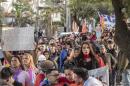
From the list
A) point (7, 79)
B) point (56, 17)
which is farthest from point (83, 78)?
point (56, 17)

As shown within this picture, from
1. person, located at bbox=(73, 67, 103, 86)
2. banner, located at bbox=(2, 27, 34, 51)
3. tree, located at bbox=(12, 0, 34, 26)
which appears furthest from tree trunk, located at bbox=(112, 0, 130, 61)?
tree, located at bbox=(12, 0, 34, 26)

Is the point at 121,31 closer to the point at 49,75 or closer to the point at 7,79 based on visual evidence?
the point at 49,75

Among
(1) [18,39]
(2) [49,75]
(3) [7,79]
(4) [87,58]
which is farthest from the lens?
(4) [87,58]

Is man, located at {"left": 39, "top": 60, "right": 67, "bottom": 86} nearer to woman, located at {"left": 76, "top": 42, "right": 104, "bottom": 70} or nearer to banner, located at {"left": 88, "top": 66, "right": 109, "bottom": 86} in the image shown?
banner, located at {"left": 88, "top": 66, "right": 109, "bottom": 86}

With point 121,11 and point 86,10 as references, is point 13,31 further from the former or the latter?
point 86,10

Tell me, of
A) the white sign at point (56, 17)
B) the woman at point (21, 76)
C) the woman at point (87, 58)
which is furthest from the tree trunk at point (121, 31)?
the white sign at point (56, 17)

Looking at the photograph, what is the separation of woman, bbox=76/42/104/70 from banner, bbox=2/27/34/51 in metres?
1.01

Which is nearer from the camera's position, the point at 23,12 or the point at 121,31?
the point at 121,31

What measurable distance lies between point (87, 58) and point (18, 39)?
4.65 feet

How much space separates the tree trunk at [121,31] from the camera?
12500 mm

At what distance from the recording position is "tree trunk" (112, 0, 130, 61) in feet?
41.0

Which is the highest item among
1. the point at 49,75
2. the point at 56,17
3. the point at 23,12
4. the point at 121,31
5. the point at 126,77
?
the point at 121,31

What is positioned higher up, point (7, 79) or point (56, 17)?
point (7, 79)

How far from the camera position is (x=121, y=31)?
503 inches
